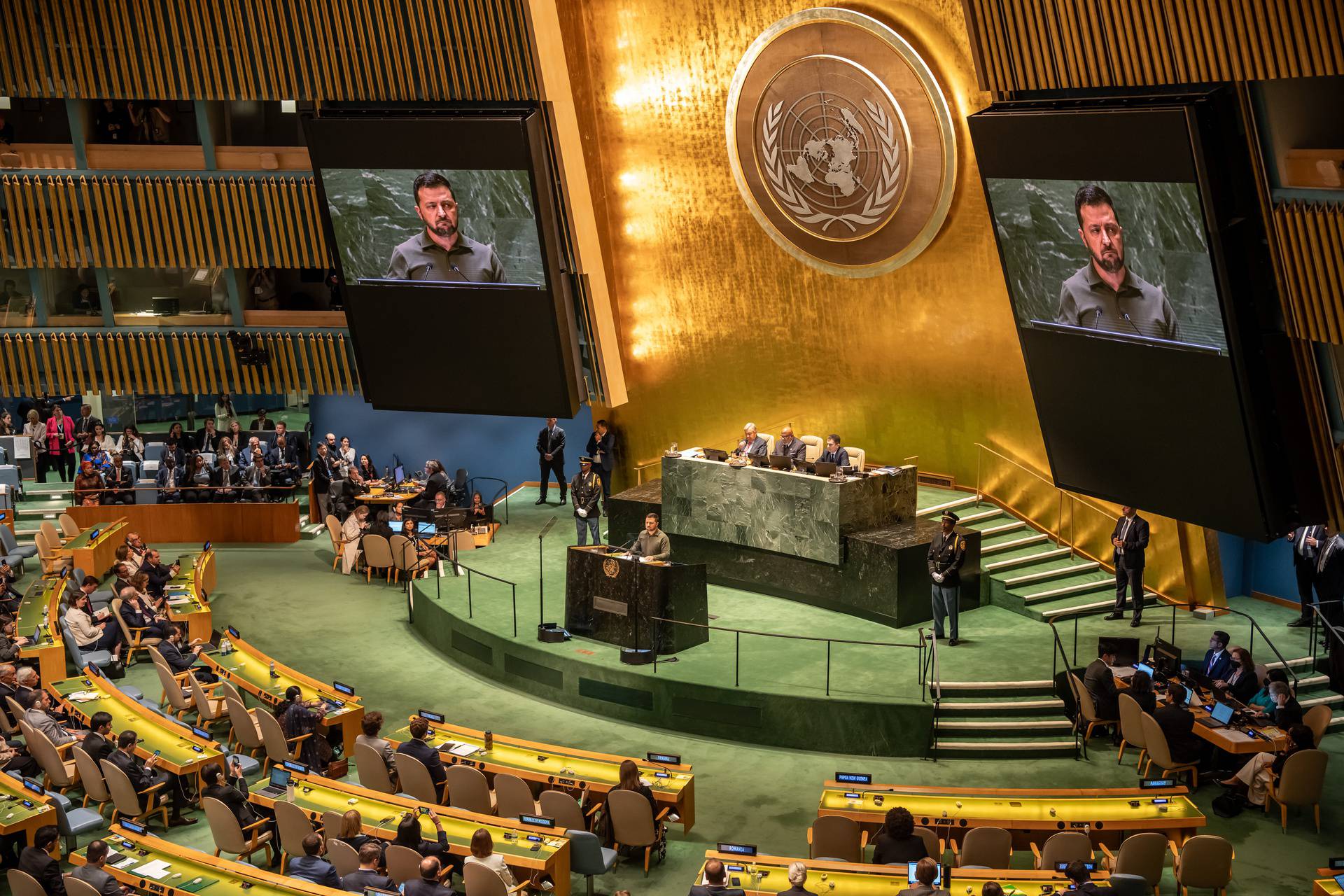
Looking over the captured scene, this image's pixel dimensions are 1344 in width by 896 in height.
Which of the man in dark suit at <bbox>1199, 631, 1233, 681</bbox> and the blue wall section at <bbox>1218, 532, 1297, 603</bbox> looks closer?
the man in dark suit at <bbox>1199, 631, 1233, 681</bbox>

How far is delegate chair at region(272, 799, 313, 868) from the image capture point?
11.8 meters

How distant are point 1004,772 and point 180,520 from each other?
14276mm

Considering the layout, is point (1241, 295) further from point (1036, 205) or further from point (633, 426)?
point (633, 426)

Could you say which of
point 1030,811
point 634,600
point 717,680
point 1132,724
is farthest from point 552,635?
point 1030,811

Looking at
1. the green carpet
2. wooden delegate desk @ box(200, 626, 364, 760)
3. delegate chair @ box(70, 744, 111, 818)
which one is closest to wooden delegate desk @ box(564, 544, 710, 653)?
the green carpet

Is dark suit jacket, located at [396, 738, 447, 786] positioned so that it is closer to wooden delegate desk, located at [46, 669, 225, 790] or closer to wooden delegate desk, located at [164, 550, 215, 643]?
wooden delegate desk, located at [46, 669, 225, 790]

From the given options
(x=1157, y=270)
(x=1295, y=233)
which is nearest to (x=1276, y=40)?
(x=1295, y=233)

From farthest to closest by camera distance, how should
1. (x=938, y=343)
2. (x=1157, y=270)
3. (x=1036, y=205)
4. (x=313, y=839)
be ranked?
(x=938, y=343) < (x=1036, y=205) < (x=1157, y=270) < (x=313, y=839)

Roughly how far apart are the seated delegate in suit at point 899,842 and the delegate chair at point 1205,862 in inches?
81.0

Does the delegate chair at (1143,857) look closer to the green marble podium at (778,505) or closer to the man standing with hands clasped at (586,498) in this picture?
the green marble podium at (778,505)

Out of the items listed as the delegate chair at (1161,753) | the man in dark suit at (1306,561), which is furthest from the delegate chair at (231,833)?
the man in dark suit at (1306,561)

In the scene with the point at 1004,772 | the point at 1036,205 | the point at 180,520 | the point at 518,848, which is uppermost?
the point at 1036,205

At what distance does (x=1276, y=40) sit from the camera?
1119 cm

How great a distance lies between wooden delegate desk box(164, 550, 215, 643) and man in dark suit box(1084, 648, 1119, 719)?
10.1 metres
